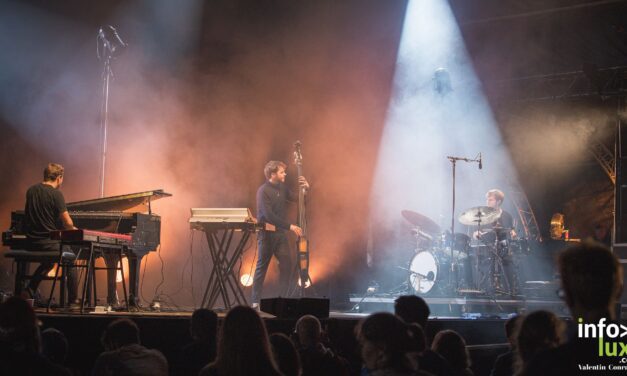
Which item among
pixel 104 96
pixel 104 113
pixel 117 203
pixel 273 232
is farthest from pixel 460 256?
pixel 104 96

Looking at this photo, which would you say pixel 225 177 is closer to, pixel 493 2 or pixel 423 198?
pixel 423 198

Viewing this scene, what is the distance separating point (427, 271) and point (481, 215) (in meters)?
1.17

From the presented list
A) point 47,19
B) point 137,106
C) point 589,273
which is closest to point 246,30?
point 137,106

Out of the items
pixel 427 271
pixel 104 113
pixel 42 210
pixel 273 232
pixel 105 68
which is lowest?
pixel 427 271

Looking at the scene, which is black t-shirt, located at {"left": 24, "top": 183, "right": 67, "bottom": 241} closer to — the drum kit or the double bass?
the double bass

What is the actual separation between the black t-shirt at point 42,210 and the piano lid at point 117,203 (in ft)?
3.26

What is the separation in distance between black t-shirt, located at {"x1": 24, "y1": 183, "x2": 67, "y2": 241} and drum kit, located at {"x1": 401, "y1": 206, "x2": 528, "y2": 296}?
4.82 meters

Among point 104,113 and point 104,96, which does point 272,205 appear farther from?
point 104,96

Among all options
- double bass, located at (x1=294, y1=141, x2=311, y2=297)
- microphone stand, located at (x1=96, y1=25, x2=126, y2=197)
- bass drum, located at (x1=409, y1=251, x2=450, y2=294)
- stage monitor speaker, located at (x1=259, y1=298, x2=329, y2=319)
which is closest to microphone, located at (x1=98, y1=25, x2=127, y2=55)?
microphone stand, located at (x1=96, y1=25, x2=126, y2=197)

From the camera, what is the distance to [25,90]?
10531 mm

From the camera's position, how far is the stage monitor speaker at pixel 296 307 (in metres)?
5.95

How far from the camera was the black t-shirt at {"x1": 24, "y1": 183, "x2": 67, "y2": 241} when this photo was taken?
7.07 metres

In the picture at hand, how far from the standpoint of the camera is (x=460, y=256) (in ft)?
32.3

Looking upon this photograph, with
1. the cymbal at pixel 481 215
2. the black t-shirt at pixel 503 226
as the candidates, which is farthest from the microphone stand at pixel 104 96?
the black t-shirt at pixel 503 226
